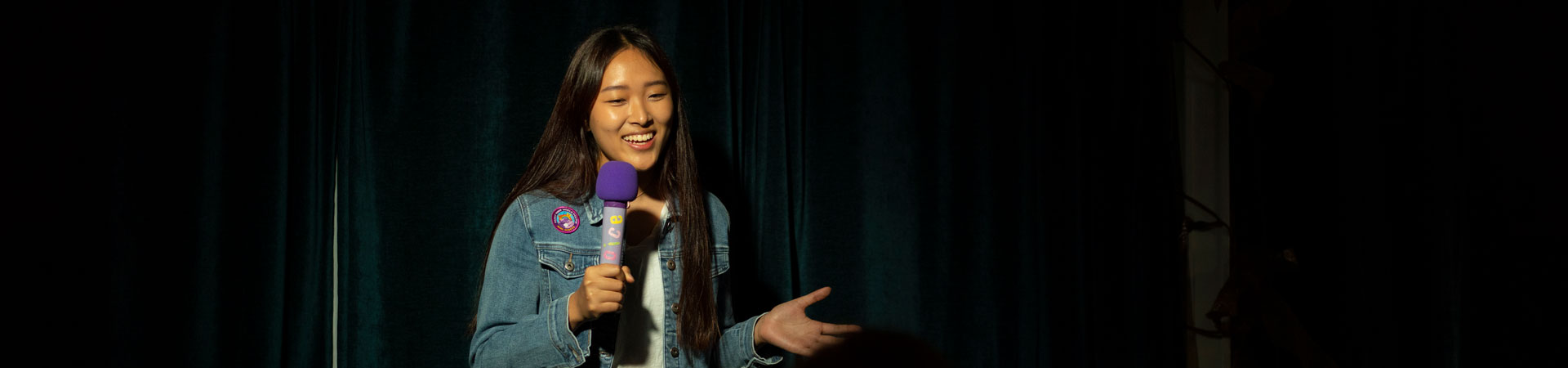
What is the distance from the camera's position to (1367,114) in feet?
6.70

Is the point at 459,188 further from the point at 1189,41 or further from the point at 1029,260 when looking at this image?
the point at 1189,41

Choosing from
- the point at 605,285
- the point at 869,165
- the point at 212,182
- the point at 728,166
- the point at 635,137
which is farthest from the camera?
the point at 869,165

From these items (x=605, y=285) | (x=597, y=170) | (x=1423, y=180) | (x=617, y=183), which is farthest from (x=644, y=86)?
(x=1423, y=180)

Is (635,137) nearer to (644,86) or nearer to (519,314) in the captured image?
(644,86)

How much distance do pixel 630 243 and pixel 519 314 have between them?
0.74 feet

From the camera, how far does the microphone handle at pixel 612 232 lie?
113 cm

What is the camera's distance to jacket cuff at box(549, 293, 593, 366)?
3.97ft

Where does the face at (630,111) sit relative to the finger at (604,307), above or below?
above

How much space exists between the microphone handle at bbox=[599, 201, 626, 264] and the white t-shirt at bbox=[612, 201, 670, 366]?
0.25 metres

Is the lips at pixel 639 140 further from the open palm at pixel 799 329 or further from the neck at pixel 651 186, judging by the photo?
the open palm at pixel 799 329

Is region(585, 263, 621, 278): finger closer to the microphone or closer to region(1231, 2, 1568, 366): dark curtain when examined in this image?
the microphone

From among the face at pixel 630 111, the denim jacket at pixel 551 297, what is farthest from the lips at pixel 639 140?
the denim jacket at pixel 551 297

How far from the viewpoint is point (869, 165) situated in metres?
2.10

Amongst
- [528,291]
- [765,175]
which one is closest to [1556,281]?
[765,175]
